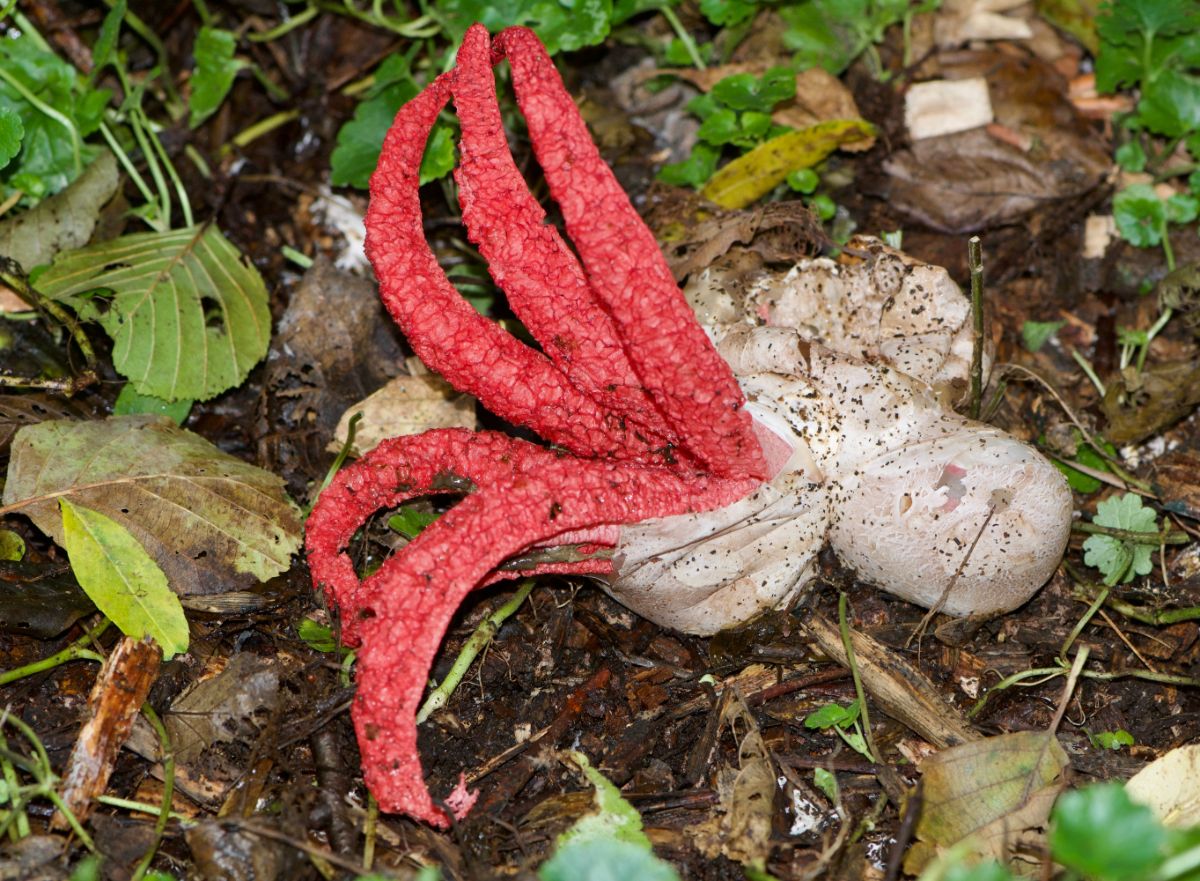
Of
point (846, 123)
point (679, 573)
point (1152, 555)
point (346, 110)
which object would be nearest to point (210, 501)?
point (679, 573)

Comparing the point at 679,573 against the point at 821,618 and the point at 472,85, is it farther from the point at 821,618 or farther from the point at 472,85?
the point at 472,85

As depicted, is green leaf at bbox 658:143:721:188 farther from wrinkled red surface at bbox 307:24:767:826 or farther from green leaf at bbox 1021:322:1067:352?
wrinkled red surface at bbox 307:24:767:826

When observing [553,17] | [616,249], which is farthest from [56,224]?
[616,249]

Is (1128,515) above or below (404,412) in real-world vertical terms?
below

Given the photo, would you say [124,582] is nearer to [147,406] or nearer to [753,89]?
[147,406]

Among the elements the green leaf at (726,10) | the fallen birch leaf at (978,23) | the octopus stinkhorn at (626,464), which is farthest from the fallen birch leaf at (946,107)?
the octopus stinkhorn at (626,464)

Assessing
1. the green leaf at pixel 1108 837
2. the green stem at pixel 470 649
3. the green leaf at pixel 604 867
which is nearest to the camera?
the green leaf at pixel 1108 837

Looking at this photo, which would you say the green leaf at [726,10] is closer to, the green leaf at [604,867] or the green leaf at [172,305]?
the green leaf at [172,305]
